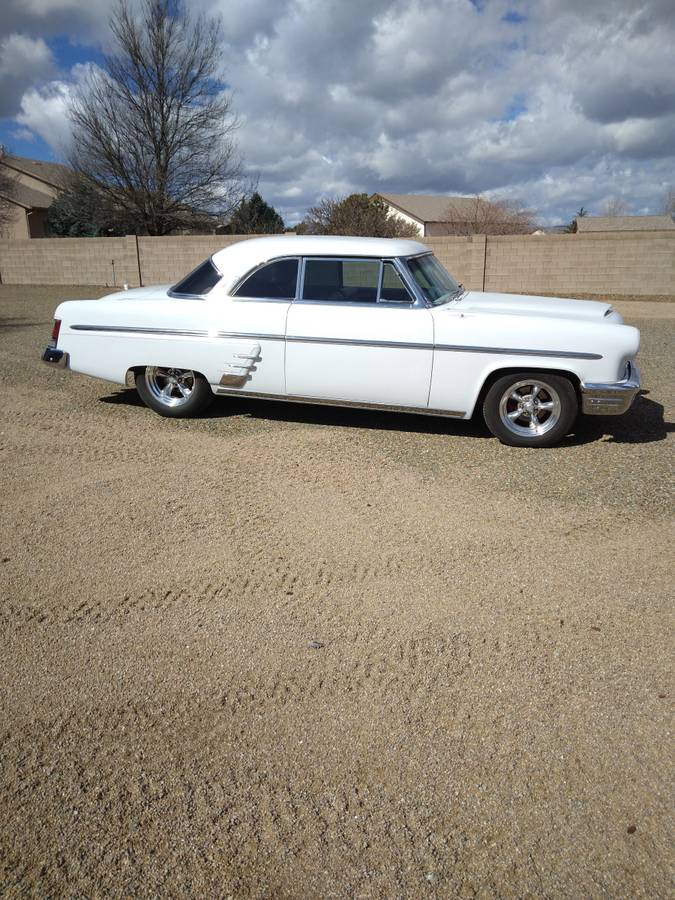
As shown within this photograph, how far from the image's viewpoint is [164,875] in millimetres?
1962

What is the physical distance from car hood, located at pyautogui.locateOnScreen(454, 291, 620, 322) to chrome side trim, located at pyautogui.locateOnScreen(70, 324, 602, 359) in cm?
38

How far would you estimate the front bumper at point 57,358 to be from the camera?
652 cm

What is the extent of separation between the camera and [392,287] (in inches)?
224

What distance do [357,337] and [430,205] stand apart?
6077 cm

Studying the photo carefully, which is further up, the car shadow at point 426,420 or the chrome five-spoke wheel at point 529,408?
A: the chrome five-spoke wheel at point 529,408

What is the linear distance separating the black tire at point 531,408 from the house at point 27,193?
35.9 metres

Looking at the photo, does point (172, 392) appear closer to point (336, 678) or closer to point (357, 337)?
point (357, 337)

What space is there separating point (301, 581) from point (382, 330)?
8.88 feet

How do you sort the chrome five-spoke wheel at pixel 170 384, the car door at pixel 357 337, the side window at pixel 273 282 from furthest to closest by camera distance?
1. the chrome five-spoke wheel at pixel 170 384
2. the side window at pixel 273 282
3. the car door at pixel 357 337

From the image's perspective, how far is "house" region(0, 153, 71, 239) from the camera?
123 ft

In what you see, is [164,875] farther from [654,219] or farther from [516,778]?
[654,219]

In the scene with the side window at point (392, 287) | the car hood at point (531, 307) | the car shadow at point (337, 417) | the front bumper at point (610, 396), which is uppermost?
the side window at point (392, 287)

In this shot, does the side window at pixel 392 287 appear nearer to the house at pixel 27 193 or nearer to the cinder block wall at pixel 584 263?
the cinder block wall at pixel 584 263

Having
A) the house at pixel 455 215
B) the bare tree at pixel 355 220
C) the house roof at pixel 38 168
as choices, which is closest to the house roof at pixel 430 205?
the house at pixel 455 215
